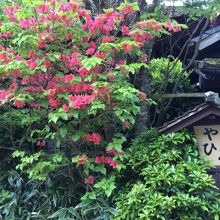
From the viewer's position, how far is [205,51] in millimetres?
7758

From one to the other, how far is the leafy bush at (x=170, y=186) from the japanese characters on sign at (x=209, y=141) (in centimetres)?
13

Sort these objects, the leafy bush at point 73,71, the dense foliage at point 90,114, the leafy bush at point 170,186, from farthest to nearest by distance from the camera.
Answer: the leafy bush at point 73,71 < the dense foliage at point 90,114 < the leafy bush at point 170,186

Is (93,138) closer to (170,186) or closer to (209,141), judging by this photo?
(170,186)

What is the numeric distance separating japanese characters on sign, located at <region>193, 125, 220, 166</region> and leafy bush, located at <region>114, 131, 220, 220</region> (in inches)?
5.0

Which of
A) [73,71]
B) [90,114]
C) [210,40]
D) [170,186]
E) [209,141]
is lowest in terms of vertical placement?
[170,186]

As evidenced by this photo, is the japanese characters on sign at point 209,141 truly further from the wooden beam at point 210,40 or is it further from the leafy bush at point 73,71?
the wooden beam at point 210,40

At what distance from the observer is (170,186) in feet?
16.3

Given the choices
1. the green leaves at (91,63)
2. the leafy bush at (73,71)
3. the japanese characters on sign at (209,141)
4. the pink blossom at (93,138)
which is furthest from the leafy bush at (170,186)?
the green leaves at (91,63)

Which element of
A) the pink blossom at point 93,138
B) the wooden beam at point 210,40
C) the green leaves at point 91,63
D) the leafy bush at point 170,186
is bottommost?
the leafy bush at point 170,186

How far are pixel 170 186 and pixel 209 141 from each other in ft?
3.36

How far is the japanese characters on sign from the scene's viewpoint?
5.46m

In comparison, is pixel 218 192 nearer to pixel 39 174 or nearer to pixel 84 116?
pixel 84 116

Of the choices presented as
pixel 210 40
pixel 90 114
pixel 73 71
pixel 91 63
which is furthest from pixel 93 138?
pixel 210 40

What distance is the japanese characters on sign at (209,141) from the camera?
5.46m
